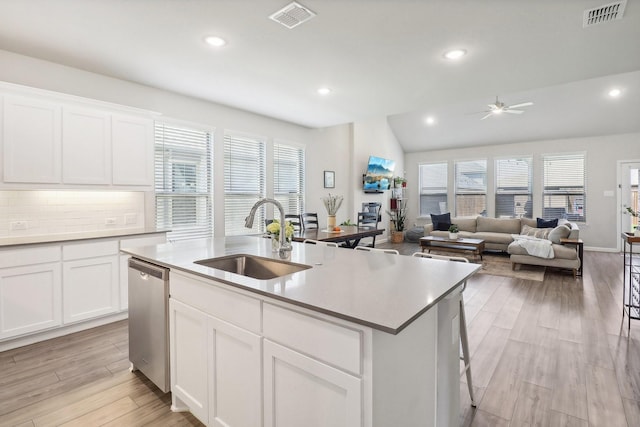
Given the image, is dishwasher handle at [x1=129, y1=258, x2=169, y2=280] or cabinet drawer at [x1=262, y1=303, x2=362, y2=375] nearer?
cabinet drawer at [x1=262, y1=303, x2=362, y2=375]

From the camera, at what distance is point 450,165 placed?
31.2 feet

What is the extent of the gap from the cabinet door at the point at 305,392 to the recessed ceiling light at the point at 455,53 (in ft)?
9.98

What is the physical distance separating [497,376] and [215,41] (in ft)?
11.7

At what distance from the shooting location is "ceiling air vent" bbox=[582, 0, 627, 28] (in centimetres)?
233

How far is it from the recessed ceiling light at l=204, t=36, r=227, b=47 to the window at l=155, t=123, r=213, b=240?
1729 mm

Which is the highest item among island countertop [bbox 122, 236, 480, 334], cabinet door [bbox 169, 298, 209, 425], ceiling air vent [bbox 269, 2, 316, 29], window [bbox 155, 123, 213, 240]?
ceiling air vent [bbox 269, 2, 316, 29]

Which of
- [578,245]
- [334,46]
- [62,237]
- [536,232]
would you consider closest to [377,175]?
[536,232]

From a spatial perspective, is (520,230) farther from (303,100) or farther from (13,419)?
(13,419)

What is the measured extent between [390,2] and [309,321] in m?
2.26

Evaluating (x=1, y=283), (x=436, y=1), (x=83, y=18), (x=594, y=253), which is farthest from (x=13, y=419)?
(x=594, y=253)

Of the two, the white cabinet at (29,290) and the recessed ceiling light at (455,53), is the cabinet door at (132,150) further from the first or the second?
the recessed ceiling light at (455,53)

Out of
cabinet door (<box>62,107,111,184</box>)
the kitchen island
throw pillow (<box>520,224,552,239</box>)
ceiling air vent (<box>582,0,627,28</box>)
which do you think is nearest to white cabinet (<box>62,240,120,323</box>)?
cabinet door (<box>62,107,111,184</box>)

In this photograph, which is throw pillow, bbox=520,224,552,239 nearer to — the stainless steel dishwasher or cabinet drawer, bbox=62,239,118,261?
Result: the stainless steel dishwasher

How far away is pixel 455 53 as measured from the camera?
3.07 m
